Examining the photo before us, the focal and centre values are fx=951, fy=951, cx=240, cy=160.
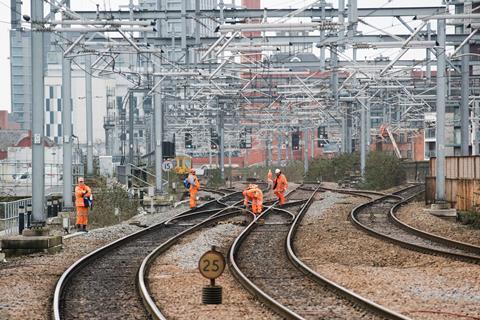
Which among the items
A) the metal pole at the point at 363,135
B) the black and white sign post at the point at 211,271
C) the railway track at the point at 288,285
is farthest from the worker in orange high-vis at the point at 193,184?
the black and white sign post at the point at 211,271

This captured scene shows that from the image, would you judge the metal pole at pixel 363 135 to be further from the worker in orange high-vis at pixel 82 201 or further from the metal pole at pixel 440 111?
the worker in orange high-vis at pixel 82 201

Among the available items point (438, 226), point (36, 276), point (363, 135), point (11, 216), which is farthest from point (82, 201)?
point (363, 135)

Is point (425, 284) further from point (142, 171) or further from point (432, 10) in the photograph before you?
point (142, 171)

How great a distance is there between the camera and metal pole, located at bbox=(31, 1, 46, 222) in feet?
68.8

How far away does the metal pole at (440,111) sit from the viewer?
28.7 meters

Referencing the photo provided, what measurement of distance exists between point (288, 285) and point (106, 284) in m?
2.83

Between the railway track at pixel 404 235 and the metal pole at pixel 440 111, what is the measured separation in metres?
2.03

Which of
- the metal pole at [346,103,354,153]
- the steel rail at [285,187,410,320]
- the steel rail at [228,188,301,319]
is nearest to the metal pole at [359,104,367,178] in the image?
the metal pole at [346,103,354,153]

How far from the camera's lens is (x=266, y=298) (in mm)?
12320

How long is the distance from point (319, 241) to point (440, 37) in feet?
31.8

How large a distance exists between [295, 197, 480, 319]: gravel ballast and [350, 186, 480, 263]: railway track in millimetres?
244

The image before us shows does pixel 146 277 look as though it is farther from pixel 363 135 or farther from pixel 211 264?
pixel 363 135

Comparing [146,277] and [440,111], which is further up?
[440,111]

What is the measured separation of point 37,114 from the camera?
21.3 metres
